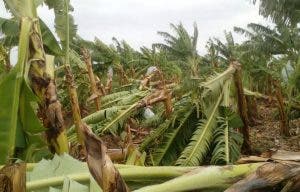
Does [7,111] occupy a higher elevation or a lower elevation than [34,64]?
lower

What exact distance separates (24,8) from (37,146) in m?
1.08

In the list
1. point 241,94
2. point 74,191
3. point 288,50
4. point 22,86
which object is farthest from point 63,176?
point 288,50

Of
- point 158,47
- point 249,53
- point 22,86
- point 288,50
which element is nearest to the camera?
point 22,86

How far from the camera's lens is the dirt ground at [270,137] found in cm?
744

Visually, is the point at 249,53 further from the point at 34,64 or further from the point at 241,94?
the point at 34,64

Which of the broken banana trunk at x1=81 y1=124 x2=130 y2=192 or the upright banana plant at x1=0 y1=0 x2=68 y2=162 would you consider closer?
the broken banana trunk at x1=81 y1=124 x2=130 y2=192

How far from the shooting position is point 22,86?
291 cm

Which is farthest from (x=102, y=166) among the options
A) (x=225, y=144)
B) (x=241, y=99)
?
(x=241, y=99)

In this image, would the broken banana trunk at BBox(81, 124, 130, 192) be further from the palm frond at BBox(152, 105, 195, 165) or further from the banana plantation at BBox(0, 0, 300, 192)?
the palm frond at BBox(152, 105, 195, 165)

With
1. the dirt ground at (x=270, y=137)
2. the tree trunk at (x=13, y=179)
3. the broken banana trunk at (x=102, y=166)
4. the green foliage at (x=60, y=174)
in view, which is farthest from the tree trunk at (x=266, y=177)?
the dirt ground at (x=270, y=137)

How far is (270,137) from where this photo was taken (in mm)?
8883

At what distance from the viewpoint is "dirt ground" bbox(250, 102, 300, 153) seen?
24.4ft

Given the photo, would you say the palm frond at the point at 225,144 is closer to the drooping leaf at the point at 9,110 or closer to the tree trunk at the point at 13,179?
the drooping leaf at the point at 9,110

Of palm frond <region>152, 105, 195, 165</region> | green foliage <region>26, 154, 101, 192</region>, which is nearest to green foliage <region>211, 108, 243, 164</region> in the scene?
palm frond <region>152, 105, 195, 165</region>
